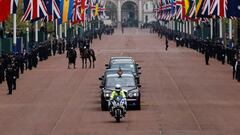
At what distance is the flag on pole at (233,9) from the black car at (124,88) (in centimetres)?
2219

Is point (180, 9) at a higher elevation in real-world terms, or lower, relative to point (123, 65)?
higher

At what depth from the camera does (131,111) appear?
28.7 meters

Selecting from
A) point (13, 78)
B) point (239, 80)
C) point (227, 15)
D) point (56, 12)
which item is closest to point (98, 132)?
point (13, 78)

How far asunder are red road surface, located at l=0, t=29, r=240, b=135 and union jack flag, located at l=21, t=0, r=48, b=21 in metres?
5.67

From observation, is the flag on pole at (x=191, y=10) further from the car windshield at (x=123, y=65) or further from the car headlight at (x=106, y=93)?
the car headlight at (x=106, y=93)

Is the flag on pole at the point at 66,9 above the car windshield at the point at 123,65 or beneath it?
above

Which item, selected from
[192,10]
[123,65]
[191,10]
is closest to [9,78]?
[123,65]

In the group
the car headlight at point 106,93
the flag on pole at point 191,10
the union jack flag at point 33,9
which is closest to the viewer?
the car headlight at point 106,93

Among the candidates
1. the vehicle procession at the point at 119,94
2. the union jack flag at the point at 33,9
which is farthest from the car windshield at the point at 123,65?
the union jack flag at the point at 33,9

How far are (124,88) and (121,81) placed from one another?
906 millimetres

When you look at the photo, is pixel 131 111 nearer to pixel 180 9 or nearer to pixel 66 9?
pixel 66 9

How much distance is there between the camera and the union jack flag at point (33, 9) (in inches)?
2157

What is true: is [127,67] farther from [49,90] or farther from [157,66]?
[157,66]

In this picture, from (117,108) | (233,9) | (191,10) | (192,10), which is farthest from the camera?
(191,10)
